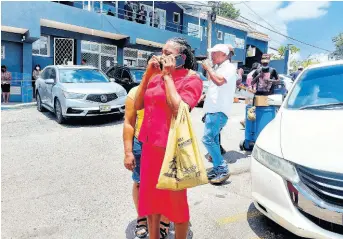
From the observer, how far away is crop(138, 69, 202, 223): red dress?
7.48 ft

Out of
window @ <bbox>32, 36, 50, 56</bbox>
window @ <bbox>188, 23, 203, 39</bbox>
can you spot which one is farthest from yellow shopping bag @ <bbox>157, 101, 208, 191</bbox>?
window @ <bbox>188, 23, 203, 39</bbox>

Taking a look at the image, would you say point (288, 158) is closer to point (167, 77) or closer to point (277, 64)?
point (167, 77)

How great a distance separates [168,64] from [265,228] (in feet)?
6.70

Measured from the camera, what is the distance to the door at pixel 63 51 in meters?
17.1

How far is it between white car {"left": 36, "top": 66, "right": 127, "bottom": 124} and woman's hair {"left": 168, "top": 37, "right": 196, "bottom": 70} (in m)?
6.10

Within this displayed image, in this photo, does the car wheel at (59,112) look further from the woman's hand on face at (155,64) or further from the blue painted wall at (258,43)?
the blue painted wall at (258,43)

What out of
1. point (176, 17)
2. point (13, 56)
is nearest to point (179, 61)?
point (13, 56)

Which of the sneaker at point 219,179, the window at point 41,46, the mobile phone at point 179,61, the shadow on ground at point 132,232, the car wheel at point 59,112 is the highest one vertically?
the window at point 41,46

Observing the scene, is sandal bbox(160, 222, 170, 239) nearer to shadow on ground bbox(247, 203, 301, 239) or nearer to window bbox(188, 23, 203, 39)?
shadow on ground bbox(247, 203, 301, 239)

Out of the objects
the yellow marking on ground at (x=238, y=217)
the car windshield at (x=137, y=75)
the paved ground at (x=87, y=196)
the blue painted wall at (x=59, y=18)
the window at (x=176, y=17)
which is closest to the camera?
the paved ground at (x=87, y=196)

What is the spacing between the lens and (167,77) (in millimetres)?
2182

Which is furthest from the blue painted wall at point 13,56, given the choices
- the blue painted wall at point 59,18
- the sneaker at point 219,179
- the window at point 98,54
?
the sneaker at point 219,179

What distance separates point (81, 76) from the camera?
914cm

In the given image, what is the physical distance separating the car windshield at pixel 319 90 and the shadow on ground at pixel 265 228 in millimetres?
1261
